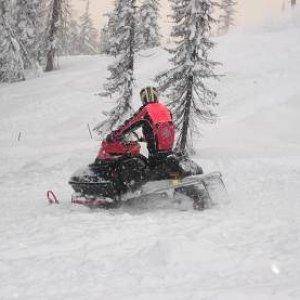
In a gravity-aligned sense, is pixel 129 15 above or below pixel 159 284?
above

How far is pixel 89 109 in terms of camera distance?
2991 cm

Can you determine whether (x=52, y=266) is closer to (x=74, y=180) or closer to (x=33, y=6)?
(x=74, y=180)

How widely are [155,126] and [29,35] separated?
117 feet

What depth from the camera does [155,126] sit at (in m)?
9.94

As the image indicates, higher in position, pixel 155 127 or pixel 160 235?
pixel 155 127

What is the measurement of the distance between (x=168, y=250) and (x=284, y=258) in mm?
1540

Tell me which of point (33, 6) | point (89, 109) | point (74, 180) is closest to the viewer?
point (74, 180)

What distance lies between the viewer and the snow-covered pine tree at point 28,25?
1660 inches

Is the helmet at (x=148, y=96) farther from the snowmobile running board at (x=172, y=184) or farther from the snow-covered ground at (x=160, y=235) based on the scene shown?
the snow-covered ground at (x=160, y=235)

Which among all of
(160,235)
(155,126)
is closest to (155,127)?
(155,126)

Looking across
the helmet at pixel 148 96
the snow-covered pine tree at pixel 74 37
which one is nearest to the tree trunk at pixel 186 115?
the helmet at pixel 148 96

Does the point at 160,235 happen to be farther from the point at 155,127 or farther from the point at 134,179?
the point at 155,127

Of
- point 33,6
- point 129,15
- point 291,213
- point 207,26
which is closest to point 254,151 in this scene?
point 207,26

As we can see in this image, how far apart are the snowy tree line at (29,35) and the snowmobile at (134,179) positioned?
2262cm
